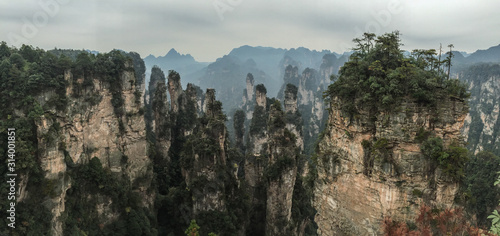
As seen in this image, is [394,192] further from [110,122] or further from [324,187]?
[110,122]

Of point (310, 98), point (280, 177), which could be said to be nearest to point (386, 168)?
point (280, 177)

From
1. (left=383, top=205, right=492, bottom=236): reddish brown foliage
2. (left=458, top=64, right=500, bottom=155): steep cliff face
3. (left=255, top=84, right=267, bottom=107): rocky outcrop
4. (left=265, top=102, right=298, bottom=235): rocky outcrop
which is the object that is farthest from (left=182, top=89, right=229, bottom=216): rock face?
(left=458, top=64, right=500, bottom=155): steep cliff face

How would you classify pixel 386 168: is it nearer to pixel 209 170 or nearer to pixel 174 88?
pixel 209 170

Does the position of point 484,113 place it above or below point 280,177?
above

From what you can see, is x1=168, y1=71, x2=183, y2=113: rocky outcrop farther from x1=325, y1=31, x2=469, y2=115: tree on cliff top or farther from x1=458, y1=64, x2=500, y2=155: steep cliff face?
x1=458, y1=64, x2=500, y2=155: steep cliff face

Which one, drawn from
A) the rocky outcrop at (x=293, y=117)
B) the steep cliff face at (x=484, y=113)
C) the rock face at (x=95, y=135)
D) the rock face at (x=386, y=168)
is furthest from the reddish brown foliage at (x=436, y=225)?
the steep cliff face at (x=484, y=113)

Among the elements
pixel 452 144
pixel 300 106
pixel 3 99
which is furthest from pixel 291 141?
pixel 300 106
